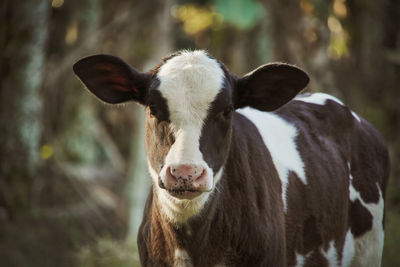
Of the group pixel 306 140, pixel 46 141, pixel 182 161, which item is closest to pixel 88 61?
pixel 182 161

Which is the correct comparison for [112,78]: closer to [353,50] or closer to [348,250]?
[348,250]

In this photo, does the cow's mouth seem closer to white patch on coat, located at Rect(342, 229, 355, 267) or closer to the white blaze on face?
the white blaze on face

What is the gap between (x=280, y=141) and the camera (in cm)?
541

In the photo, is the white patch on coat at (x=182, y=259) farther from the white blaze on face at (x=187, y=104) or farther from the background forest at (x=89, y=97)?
the background forest at (x=89, y=97)

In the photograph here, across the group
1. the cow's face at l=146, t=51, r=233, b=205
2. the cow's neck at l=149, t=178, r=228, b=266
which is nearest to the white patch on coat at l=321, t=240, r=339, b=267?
the cow's neck at l=149, t=178, r=228, b=266

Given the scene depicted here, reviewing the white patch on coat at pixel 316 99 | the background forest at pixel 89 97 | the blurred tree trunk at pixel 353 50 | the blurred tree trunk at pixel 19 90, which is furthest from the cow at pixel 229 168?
the blurred tree trunk at pixel 353 50

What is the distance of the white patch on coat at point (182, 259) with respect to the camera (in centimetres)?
448

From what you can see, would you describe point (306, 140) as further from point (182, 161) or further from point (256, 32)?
point (256, 32)

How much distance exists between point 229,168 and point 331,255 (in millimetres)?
1430

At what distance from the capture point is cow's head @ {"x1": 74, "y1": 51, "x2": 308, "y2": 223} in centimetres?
401

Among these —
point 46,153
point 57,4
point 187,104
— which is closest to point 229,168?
point 187,104

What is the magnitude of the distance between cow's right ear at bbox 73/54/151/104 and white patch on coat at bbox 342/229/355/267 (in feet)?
7.55

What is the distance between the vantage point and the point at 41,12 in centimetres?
1022

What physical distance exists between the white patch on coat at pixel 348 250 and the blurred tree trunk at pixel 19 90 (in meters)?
6.08
